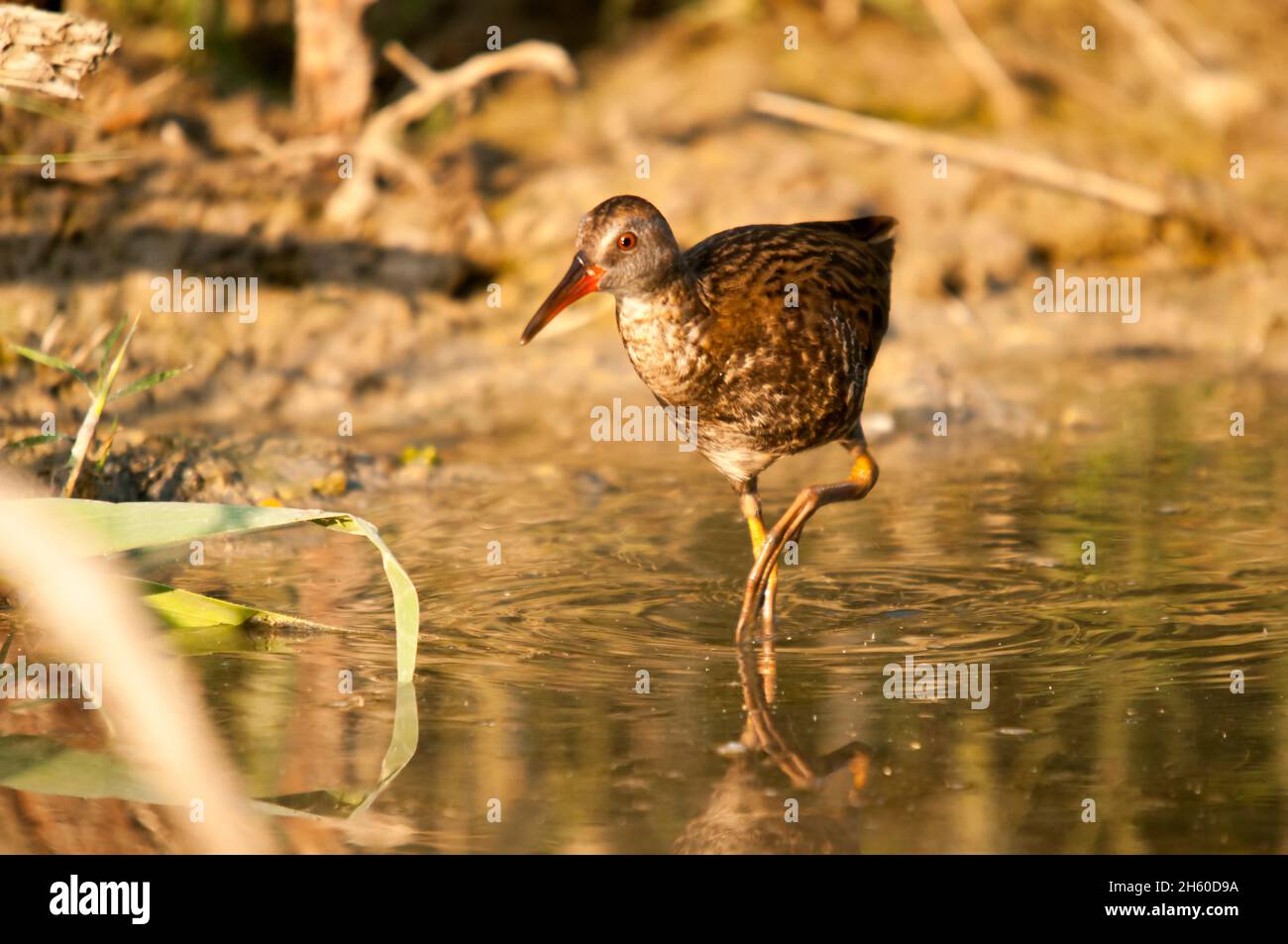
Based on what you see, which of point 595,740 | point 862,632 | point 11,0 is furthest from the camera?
point 11,0

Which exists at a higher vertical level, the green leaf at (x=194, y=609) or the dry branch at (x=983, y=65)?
the dry branch at (x=983, y=65)

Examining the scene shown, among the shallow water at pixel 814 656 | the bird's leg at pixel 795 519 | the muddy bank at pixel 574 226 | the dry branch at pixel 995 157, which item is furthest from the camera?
the dry branch at pixel 995 157

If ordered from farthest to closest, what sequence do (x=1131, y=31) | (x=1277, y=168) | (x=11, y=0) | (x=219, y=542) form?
(x=1131, y=31) < (x=1277, y=168) < (x=219, y=542) < (x=11, y=0)

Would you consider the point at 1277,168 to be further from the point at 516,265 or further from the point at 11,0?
the point at 11,0

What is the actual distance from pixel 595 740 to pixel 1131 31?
27.3 feet

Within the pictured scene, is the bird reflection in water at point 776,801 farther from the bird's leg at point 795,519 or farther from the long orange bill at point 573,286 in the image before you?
the long orange bill at point 573,286

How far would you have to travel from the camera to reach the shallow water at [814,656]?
380 cm

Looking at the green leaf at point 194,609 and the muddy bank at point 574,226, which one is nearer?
the green leaf at point 194,609

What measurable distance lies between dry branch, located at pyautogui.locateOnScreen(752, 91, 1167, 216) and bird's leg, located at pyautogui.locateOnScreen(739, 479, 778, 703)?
4.24m

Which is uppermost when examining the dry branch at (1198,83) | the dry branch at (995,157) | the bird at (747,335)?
the dry branch at (1198,83)

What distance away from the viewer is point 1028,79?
1085 cm

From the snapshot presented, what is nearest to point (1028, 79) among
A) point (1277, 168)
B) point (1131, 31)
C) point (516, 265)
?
point (1131, 31)

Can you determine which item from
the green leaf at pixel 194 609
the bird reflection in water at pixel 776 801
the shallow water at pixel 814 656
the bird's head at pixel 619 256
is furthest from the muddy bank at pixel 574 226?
the bird reflection in water at pixel 776 801

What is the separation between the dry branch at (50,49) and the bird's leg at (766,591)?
2.35m
